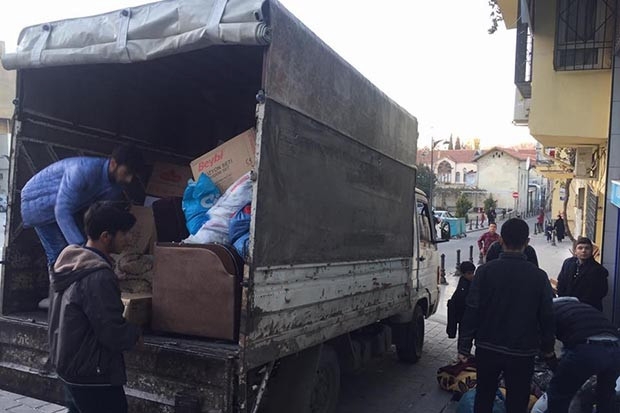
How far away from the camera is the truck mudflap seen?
10.2ft

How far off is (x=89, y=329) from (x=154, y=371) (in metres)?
0.70

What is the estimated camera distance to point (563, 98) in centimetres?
856

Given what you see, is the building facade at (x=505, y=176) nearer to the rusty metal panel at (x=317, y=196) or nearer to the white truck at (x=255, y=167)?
the rusty metal panel at (x=317, y=196)

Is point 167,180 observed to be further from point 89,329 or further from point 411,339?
point 411,339

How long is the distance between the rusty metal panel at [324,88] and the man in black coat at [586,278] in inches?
96.6

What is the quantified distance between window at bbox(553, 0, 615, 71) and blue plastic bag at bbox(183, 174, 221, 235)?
21.6 ft

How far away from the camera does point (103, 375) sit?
2.81 m

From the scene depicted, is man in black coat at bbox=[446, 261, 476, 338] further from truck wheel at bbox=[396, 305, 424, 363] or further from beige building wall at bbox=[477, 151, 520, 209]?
beige building wall at bbox=[477, 151, 520, 209]

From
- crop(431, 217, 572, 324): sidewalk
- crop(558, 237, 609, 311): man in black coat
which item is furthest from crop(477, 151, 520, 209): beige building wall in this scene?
crop(558, 237, 609, 311): man in black coat

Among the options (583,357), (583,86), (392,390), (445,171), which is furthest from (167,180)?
(445,171)

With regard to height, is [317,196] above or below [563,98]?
below

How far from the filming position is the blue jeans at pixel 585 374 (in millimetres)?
3738

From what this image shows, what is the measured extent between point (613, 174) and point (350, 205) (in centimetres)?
502

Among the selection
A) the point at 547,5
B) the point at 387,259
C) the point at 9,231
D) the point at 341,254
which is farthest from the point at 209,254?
the point at 547,5
